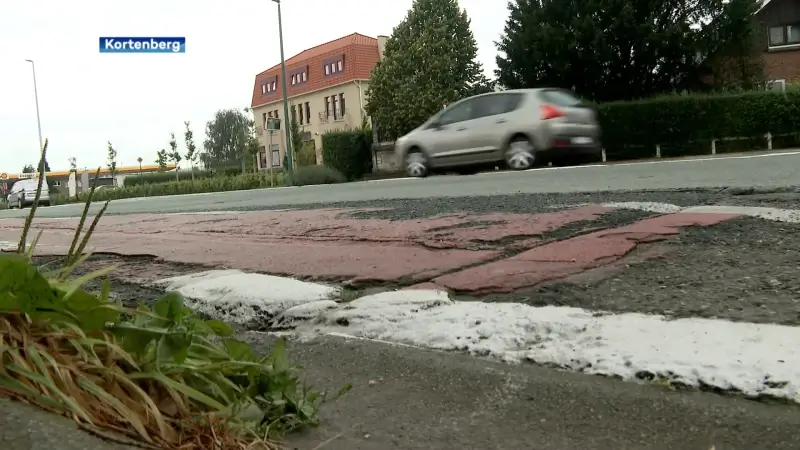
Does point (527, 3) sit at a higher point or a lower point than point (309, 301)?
higher

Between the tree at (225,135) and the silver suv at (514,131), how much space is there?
221 ft

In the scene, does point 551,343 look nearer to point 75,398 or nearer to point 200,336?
point 200,336

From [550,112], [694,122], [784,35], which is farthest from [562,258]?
[784,35]

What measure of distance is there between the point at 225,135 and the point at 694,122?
2616 inches

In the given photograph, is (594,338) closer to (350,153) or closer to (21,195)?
(21,195)

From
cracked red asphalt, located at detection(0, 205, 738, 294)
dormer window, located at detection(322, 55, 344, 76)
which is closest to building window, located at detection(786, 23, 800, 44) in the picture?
dormer window, located at detection(322, 55, 344, 76)

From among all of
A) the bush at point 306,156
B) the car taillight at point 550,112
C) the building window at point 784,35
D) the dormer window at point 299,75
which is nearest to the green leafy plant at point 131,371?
the car taillight at point 550,112

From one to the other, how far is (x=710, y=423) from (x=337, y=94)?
58.9 meters

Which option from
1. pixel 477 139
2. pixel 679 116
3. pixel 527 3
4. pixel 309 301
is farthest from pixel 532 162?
pixel 527 3

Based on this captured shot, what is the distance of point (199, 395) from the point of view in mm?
1348

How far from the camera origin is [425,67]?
46750mm

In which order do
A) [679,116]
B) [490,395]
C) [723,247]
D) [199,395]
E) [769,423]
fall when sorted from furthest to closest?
[679,116] < [723,247] < [490,395] < [769,423] < [199,395]

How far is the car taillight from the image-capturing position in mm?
10070

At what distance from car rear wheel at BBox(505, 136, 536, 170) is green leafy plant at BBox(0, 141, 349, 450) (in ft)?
30.4
